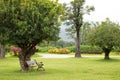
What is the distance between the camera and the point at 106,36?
48.7 m

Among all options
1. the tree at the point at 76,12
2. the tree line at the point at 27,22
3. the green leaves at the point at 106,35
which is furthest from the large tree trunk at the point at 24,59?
the tree at the point at 76,12

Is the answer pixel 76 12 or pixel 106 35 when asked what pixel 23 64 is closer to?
pixel 106 35

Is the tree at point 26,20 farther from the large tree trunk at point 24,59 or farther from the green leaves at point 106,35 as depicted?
the green leaves at point 106,35

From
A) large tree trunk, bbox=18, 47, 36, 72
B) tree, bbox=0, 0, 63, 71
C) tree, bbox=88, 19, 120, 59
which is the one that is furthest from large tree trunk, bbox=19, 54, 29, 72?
tree, bbox=88, 19, 120, 59

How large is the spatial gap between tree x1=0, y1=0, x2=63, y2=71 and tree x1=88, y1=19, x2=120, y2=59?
810 inches

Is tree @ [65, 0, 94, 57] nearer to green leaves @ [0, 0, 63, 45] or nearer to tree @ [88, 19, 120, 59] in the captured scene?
tree @ [88, 19, 120, 59]

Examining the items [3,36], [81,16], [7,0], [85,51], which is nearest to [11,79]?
[3,36]

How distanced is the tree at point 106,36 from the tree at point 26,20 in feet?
67.5

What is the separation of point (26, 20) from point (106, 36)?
22.7 m

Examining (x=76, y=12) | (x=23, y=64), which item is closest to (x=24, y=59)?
(x=23, y=64)

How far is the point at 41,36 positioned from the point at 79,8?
32.1 metres

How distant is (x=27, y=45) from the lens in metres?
29.7

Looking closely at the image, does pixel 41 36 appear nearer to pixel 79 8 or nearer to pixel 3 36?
pixel 3 36

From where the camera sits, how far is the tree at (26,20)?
27.7 meters
